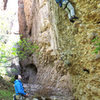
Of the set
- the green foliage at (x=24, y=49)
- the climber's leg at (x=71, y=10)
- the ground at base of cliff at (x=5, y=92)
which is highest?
the climber's leg at (x=71, y=10)

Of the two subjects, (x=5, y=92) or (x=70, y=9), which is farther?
(x=5, y=92)

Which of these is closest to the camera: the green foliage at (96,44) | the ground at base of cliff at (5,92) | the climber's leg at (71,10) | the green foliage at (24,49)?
the green foliage at (96,44)

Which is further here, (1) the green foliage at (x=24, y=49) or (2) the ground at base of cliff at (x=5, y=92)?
(1) the green foliage at (x=24, y=49)

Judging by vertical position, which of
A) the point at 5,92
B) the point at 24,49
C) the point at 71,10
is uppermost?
the point at 71,10

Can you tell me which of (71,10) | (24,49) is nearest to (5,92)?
(24,49)

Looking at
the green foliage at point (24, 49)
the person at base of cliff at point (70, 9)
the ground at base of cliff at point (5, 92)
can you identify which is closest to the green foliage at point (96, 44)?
the person at base of cliff at point (70, 9)

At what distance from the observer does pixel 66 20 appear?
5953mm

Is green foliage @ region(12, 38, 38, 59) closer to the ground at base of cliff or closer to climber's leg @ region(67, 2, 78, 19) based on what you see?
the ground at base of cliff

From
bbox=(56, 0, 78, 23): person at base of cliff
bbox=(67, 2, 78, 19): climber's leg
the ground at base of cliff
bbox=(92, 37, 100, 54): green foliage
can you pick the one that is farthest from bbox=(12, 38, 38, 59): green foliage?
bbox=(92, 37, 100, 54): green foliage

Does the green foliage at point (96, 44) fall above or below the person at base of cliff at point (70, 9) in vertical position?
below

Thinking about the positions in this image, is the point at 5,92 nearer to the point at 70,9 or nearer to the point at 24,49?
the point at 24,49

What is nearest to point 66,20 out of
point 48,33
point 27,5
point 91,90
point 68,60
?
point 68,60

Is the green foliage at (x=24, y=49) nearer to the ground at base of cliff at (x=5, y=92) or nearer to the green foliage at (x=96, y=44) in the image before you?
the ground at base of cliff at (x=5, y=92)

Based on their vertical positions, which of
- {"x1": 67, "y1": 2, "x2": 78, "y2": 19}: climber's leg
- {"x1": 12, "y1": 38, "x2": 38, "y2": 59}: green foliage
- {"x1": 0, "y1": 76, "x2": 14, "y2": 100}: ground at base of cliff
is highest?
{"x1": 67, "y1": 2, "x2": 78, "y2": 19}: climber's leg
